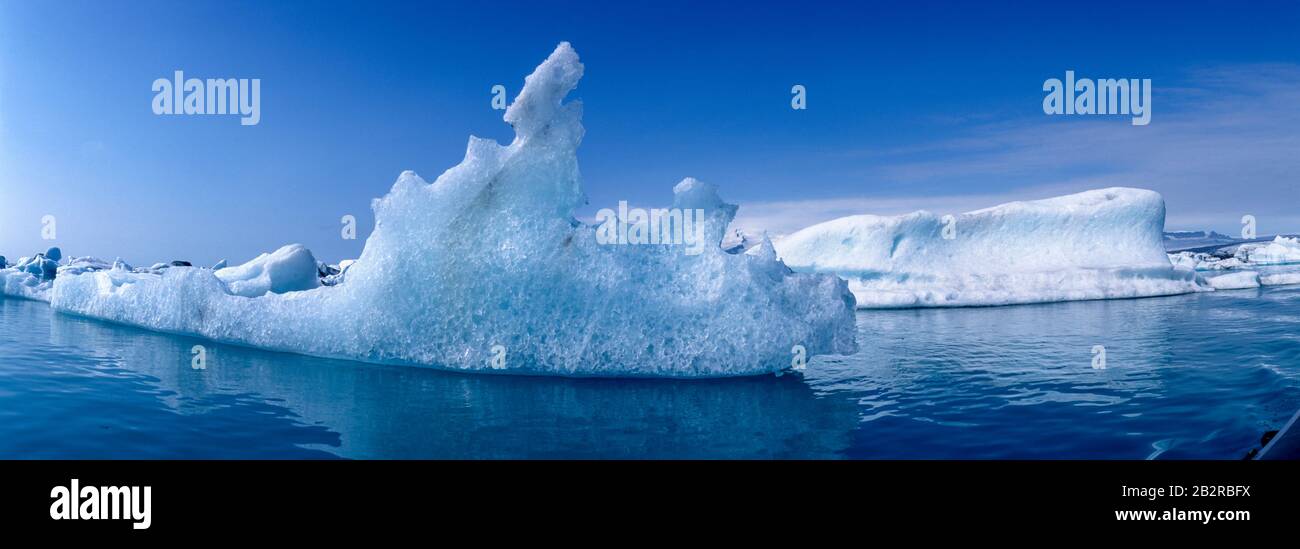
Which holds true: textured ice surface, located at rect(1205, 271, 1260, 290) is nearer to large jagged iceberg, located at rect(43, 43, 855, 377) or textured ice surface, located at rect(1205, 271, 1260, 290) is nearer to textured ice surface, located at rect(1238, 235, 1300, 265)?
textured ice surface, located at rect(1238, 235, 1300, 265)

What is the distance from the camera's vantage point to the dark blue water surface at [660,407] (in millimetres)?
4723

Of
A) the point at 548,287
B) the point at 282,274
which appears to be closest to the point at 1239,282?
the point at 548,287

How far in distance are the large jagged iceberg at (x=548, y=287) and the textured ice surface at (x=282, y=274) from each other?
24.4 feet

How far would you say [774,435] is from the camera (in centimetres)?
504

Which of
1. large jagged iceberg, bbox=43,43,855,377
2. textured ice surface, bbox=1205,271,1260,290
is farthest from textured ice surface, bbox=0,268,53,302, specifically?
textured ice surface, bbox=1205,271,1260,290

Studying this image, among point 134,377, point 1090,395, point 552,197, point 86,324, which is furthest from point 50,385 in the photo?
point 1090,395

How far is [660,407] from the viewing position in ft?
19.9

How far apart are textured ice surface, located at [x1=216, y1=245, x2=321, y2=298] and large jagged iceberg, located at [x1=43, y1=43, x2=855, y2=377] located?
7435 millimetres

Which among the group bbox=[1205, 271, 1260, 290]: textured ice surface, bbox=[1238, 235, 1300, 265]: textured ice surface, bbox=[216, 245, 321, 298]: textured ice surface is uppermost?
bbox=[1238, 235, 1300, 265]: textured ice surface

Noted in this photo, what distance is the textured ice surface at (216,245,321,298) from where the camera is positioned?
593 inches

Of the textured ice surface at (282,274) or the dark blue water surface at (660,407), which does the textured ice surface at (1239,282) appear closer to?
the dark blue water surface at (660,407)

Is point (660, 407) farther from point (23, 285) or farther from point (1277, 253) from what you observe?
point (1277, 253)

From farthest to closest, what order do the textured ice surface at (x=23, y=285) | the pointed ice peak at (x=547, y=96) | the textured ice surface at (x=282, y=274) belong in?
the textured ice surface at (x=23, y=285) → the textured ice surface at (x=282, y=274) → the pointed ice peak at (x=547, y=96)

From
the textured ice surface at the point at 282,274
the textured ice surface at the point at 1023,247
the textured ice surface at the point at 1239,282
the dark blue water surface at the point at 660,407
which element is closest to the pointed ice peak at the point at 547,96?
the dark blue water surface at the point at 660,407
